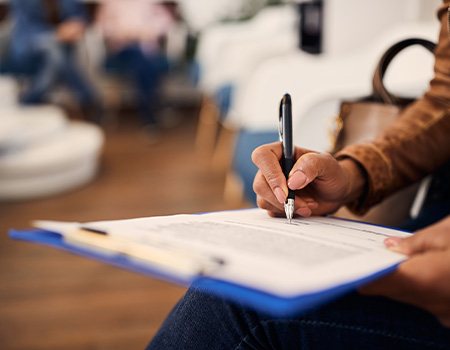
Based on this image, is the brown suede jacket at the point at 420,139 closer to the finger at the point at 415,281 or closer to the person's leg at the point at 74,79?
the finger at the point at 415,281

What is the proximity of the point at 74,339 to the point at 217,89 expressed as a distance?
191 centimetres

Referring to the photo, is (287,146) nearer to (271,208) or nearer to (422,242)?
(271,208)

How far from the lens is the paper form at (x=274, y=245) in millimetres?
403

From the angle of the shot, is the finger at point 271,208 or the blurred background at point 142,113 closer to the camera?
the finger at point 271,208

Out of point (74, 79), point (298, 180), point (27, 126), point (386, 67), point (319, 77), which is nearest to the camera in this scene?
point (298, 180)

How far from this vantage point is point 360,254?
1.59 feet

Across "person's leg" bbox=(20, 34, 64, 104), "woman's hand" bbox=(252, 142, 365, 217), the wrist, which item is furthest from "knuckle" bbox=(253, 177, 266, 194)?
"person's leg" bbox=(20, 34, 64, 104)

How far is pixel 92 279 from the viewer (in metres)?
1.84

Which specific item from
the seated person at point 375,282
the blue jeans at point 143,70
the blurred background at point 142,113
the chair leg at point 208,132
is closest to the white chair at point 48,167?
the blurred background at point 142,113

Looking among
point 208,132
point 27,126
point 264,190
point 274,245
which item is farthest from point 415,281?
point 208,132

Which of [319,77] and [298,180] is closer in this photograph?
[298,180]

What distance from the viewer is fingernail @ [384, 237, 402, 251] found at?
512mm

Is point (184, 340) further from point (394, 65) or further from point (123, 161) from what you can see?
point (123, 161)

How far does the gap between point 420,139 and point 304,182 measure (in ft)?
0.92
